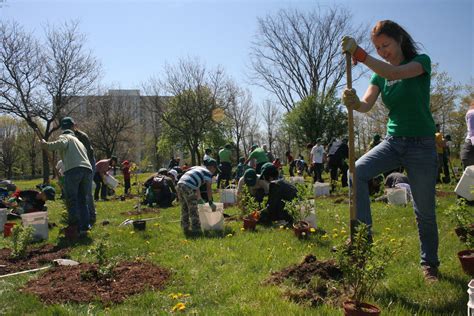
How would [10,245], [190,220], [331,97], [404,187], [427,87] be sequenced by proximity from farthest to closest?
1. [331,97]
2. [404,187]
3. [190,220]
4. [10,245]
5. [427,87]

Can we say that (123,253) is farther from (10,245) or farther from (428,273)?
(428,273)

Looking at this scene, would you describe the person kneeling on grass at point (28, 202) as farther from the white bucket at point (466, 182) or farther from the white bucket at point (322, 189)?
the white bucket at point (466, 182)

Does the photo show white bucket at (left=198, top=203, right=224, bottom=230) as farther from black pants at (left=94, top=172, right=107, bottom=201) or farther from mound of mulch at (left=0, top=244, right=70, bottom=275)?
black pants at (left=94, top=172, right=107, bottom=201)

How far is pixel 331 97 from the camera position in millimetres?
31094

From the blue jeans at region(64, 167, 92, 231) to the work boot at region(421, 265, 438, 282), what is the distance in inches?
226

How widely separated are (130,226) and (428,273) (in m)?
5.72

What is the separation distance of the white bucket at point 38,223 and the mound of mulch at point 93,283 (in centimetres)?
274

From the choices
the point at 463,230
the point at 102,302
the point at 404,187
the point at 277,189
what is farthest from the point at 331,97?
the point at 102,302

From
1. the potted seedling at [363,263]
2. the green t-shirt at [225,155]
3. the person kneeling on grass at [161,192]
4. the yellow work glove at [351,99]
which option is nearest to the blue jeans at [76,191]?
the person kneeling on grass at [161,192]

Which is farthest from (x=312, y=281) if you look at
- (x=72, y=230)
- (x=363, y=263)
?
(x=72, y=230)

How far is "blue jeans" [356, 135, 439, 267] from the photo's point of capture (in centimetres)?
344

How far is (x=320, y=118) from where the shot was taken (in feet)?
100

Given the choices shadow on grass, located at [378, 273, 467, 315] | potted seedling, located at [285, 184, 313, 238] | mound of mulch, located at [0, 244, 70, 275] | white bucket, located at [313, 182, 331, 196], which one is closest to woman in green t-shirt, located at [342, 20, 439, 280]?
shadow on grass, located at [378, 273, 467, 315]

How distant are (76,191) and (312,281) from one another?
5133 mm
